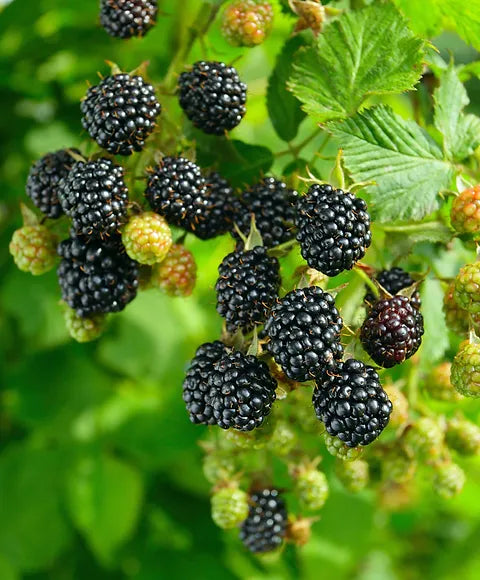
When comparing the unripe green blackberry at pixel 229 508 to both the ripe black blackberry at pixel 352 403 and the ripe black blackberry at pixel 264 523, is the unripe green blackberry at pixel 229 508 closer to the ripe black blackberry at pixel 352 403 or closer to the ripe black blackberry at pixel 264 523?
the ripe black blackberry at pixel 264 523

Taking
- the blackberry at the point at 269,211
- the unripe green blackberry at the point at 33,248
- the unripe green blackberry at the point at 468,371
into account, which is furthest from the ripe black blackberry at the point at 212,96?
the unripe green blackberry at the point at 468,371

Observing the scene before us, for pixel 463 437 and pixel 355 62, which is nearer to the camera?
pixel 355 62

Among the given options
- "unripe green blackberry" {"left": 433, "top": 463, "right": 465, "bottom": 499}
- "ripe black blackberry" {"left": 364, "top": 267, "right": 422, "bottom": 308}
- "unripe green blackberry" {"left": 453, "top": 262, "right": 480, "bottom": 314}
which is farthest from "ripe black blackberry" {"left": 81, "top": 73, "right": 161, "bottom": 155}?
"unripe green blackberry" {"left": 433, "top": 463, "right": 465, "bottom": 499}

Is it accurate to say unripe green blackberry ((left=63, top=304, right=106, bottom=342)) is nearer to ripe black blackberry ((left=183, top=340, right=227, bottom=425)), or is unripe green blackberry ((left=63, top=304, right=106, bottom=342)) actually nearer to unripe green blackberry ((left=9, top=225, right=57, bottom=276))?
unripe green blackberry ((left=9, top=225, right=57, bottom=276))

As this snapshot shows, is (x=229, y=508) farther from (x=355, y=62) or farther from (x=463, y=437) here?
(x=355, y=62)

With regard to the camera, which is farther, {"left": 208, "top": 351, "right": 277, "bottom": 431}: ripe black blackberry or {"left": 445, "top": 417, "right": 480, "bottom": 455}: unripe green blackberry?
{"left": 445, "top": 417, "right": 480, "bottom": 455}: unripe green blackberry

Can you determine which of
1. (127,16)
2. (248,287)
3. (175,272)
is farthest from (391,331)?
(127,16)

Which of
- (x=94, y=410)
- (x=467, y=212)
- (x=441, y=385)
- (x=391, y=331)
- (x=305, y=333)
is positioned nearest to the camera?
(x=305, y=333)

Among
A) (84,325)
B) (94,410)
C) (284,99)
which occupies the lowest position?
(94,410)
